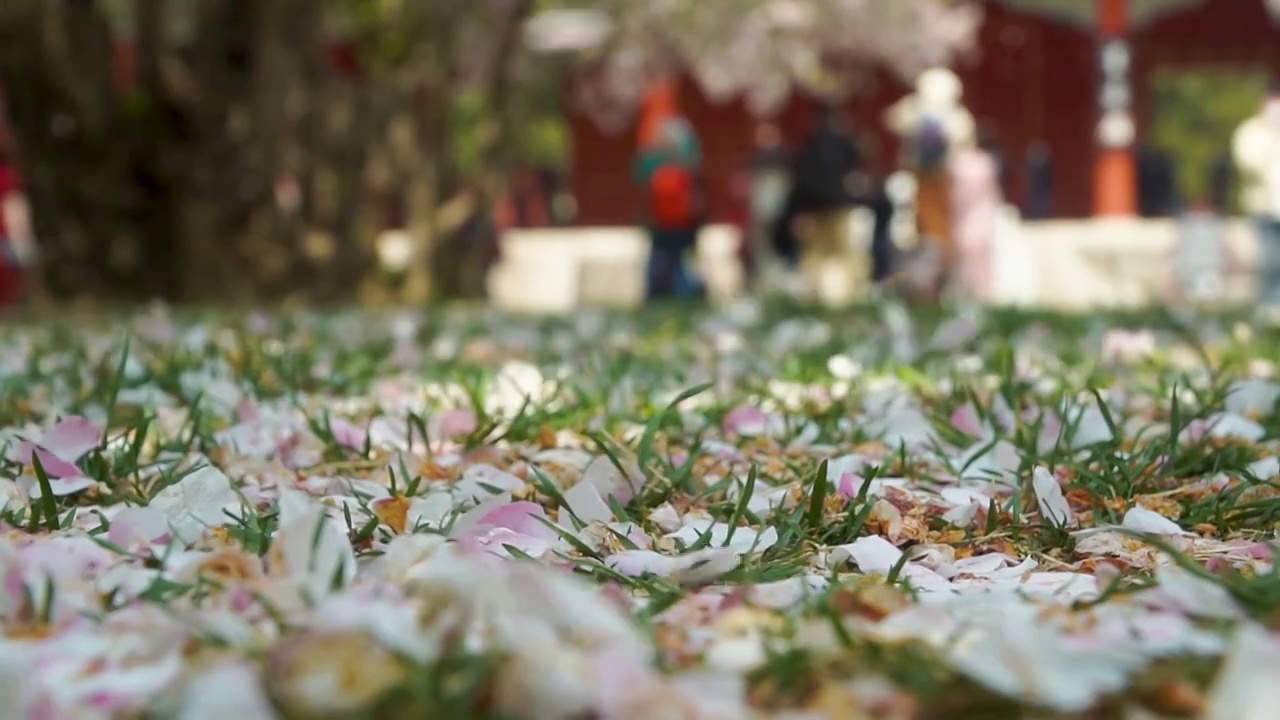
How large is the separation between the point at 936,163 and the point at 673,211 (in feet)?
5.97

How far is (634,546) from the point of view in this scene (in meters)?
1.80

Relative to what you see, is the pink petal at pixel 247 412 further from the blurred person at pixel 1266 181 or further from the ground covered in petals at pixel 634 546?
the blurred person at pixel 1266 181

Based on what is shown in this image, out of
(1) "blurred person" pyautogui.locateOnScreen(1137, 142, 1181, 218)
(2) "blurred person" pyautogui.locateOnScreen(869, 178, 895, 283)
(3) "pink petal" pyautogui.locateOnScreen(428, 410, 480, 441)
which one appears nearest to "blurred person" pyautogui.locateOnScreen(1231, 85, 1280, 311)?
(2) "blurred person" pyautogui.locateOnScreen(869, 178, 895, 283)

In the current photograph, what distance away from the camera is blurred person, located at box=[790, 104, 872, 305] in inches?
447

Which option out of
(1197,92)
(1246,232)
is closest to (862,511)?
(1246,232)

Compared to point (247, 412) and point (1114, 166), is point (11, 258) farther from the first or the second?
point (1114, 166)

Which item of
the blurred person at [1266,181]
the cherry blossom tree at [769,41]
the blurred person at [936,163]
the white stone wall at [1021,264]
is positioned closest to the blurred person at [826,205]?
the blurred person at [936,163]

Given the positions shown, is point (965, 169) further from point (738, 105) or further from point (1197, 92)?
point (1197, 92)

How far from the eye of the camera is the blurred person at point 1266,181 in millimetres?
11305

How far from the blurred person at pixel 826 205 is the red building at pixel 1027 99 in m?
12.7

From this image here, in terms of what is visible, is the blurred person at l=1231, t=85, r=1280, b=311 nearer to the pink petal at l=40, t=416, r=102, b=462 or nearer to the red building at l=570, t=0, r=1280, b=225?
the pink petal at l=40, t=416, r=102, b=462

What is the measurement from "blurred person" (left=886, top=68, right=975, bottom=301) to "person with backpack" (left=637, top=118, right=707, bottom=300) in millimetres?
1519

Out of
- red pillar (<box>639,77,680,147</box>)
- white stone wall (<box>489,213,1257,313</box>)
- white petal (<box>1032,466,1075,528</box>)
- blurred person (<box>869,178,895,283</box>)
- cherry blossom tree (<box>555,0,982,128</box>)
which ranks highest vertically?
cherry blossom tree (<box>555,0,982,128</box>)

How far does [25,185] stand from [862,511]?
1027 centimetres
